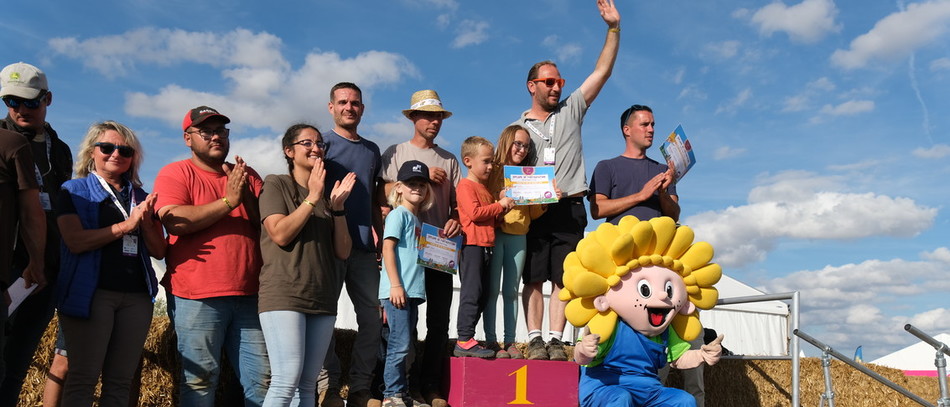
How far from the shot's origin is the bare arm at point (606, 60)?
17.5ft

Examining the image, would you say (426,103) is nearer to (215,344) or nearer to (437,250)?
(437,250)

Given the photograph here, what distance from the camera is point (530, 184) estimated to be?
4691 mm

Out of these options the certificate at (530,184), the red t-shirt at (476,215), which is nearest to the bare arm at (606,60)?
the certificate at (530,184)

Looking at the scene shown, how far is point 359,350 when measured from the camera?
4332 millimetres

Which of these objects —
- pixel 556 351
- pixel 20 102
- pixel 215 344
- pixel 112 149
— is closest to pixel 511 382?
pixel 556 351

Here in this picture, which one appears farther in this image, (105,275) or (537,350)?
(537,350)

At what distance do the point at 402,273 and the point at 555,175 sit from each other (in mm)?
1316

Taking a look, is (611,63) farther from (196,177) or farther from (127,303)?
(127,303)

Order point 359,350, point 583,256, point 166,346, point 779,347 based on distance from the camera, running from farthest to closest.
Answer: point 779,347
point 166,346
point 359,350
point 583,256

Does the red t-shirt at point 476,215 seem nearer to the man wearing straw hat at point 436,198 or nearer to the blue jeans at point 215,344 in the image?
the man wearing straw hat at point 436,198

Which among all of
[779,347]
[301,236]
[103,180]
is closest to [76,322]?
[103,180]

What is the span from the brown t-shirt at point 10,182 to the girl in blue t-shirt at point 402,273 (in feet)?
6.11

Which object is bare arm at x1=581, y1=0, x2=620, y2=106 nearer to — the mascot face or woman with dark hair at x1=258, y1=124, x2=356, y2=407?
the mascot face

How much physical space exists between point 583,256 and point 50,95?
3057mm
